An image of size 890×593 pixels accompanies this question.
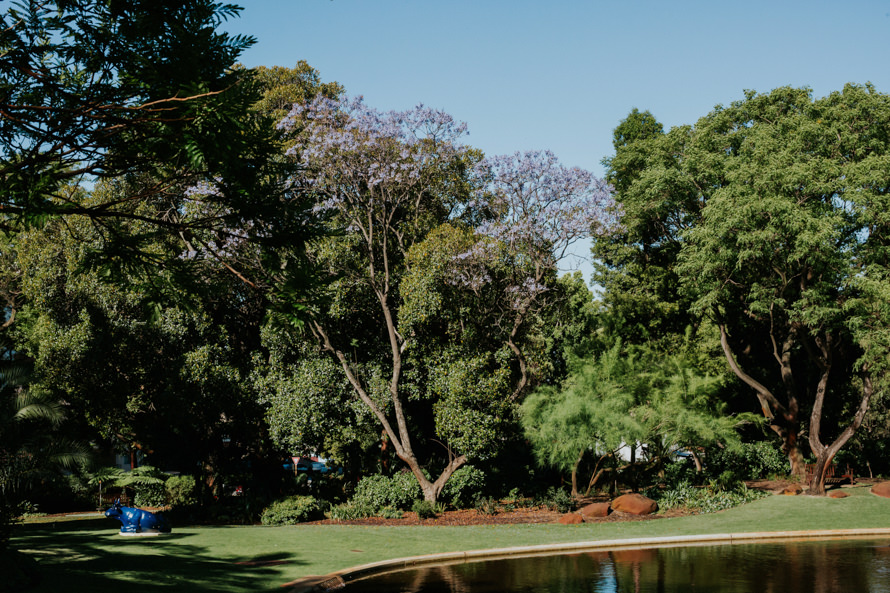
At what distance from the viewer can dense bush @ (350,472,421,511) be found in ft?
76.4

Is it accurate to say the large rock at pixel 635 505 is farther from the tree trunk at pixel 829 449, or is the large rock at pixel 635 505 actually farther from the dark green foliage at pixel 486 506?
the tree trunk at pixel 829 449

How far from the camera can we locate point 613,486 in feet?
88.9

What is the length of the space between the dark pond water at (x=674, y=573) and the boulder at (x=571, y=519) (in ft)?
13.6

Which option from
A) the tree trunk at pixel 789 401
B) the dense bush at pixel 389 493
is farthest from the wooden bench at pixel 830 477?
the dense bush at pixel 389 493

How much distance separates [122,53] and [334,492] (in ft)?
66.8

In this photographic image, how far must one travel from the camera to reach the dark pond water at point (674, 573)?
11836 millimetres

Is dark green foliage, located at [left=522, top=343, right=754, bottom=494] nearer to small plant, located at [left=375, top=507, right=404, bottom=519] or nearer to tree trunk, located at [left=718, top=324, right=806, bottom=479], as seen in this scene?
tree trunk, located at [left=718, top=324, right=806, bottom=479]

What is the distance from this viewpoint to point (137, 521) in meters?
18.1

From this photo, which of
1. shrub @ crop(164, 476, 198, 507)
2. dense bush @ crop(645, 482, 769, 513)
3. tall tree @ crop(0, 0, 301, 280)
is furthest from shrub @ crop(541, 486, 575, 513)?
tall tree @ crop(0, 0, 301, 280)

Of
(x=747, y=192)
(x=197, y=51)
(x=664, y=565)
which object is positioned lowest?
(x=664, y=565)

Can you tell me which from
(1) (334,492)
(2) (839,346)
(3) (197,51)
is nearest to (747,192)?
(2) (839,346)

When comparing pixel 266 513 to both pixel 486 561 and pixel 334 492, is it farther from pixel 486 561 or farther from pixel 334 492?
pixel 486 561

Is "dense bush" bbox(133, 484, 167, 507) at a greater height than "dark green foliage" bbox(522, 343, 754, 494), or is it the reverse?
"dark green foliage" bbox(522, 343, 754, 494)

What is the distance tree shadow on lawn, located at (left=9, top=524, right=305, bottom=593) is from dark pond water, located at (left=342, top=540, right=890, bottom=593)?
2.12 metres
